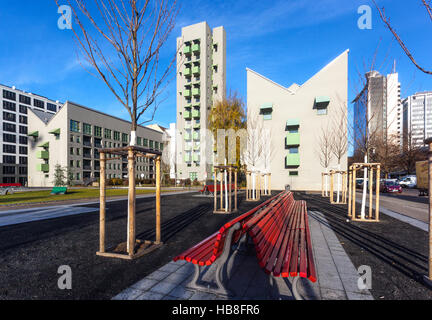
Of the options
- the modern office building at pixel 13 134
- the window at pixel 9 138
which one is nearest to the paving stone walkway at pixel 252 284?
the modern office building at pixel 13 134

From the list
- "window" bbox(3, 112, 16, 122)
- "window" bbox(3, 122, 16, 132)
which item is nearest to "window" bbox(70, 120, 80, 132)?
"window" bbox(3, 122, 16, 132)

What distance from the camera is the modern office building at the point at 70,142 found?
150ft

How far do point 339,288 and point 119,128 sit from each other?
6310 cm

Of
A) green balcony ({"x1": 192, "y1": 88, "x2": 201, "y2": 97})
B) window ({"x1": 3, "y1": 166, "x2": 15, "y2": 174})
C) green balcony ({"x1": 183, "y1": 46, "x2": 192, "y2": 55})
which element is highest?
green balcony ({"x1": 183, "y1": 46, "x2": 192, "y2": 55})

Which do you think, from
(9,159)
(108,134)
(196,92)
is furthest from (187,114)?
(9,159)

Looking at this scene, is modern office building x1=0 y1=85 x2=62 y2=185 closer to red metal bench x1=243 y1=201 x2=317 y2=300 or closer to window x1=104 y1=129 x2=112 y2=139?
window x1=104 y1=129 x2=112 y2=139

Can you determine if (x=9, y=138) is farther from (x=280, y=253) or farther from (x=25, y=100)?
(x=280, y=253)

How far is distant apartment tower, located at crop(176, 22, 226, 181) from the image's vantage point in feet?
159

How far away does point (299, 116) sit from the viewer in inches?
1196

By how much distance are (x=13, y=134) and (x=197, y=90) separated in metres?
51.7

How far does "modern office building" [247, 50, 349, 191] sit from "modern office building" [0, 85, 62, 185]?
180 feet

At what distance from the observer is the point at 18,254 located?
4570 mm

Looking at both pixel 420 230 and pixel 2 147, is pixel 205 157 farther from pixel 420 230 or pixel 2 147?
pixel 2 147

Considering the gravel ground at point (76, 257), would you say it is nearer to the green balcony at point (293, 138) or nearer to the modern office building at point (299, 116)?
the green balcony at point (293, 138)
